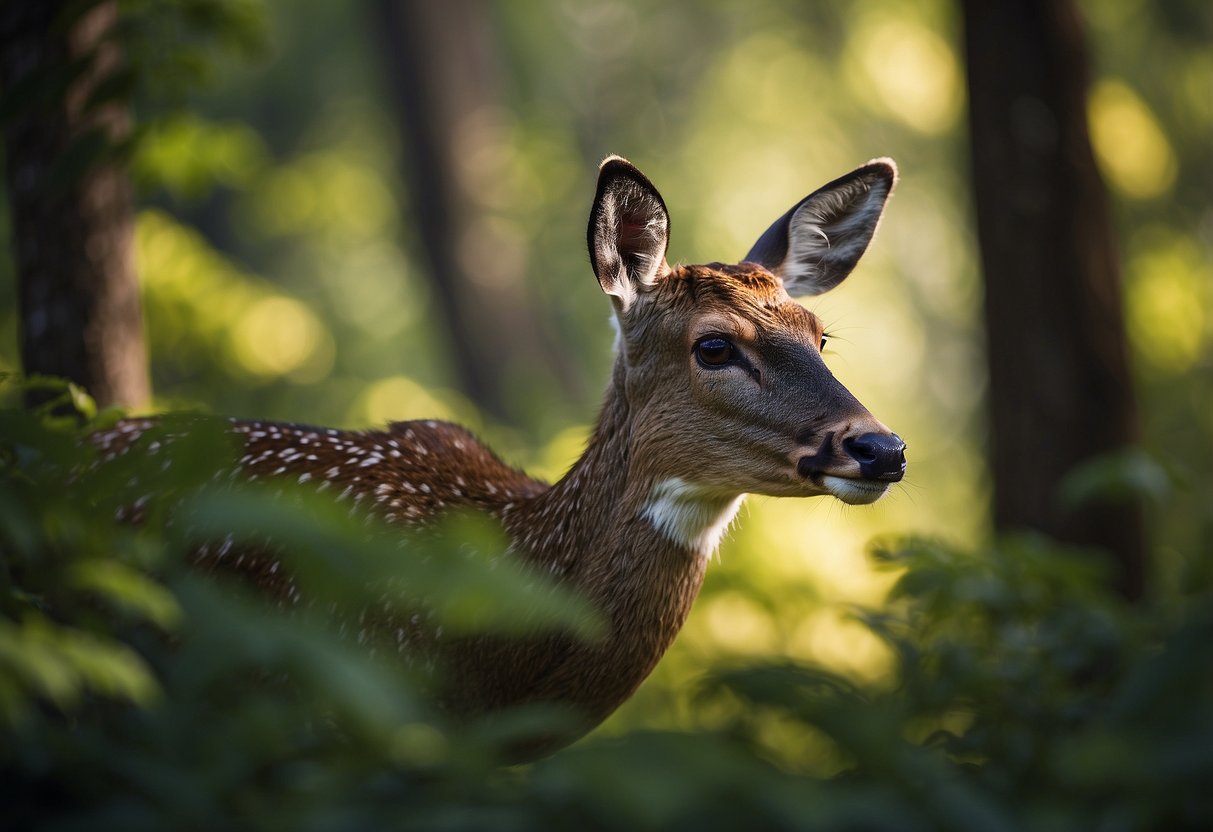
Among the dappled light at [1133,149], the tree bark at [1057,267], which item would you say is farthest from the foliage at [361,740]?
the dappled light at [1133,149]

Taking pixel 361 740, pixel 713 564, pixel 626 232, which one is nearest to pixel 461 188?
pixel 713 564

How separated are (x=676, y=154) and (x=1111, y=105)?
1590cm

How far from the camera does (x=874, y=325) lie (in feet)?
76.6

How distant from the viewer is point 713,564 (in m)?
7.89

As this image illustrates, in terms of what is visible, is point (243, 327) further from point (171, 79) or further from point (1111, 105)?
point (1111, 105)

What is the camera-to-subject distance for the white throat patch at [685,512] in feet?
13.1

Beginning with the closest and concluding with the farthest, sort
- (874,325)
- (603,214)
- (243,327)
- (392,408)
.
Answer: (603,214)
(243,327)
(392,408)
(874,325)

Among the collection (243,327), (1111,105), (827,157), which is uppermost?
(827,157)

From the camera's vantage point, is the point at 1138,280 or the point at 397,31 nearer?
the point at 1138,280

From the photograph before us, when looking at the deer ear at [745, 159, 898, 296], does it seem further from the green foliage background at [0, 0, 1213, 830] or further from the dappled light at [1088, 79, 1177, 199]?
the dappled light at [1088, 79, 1177, 199]

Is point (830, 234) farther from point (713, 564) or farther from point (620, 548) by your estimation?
point (713, 564)

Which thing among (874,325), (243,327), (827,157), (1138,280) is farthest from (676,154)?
(243,327)

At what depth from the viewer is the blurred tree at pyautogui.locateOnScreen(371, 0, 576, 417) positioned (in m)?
13.3

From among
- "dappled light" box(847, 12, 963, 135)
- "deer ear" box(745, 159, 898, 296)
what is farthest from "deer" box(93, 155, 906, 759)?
"dappled light" box(847, 12, 963, 135)
